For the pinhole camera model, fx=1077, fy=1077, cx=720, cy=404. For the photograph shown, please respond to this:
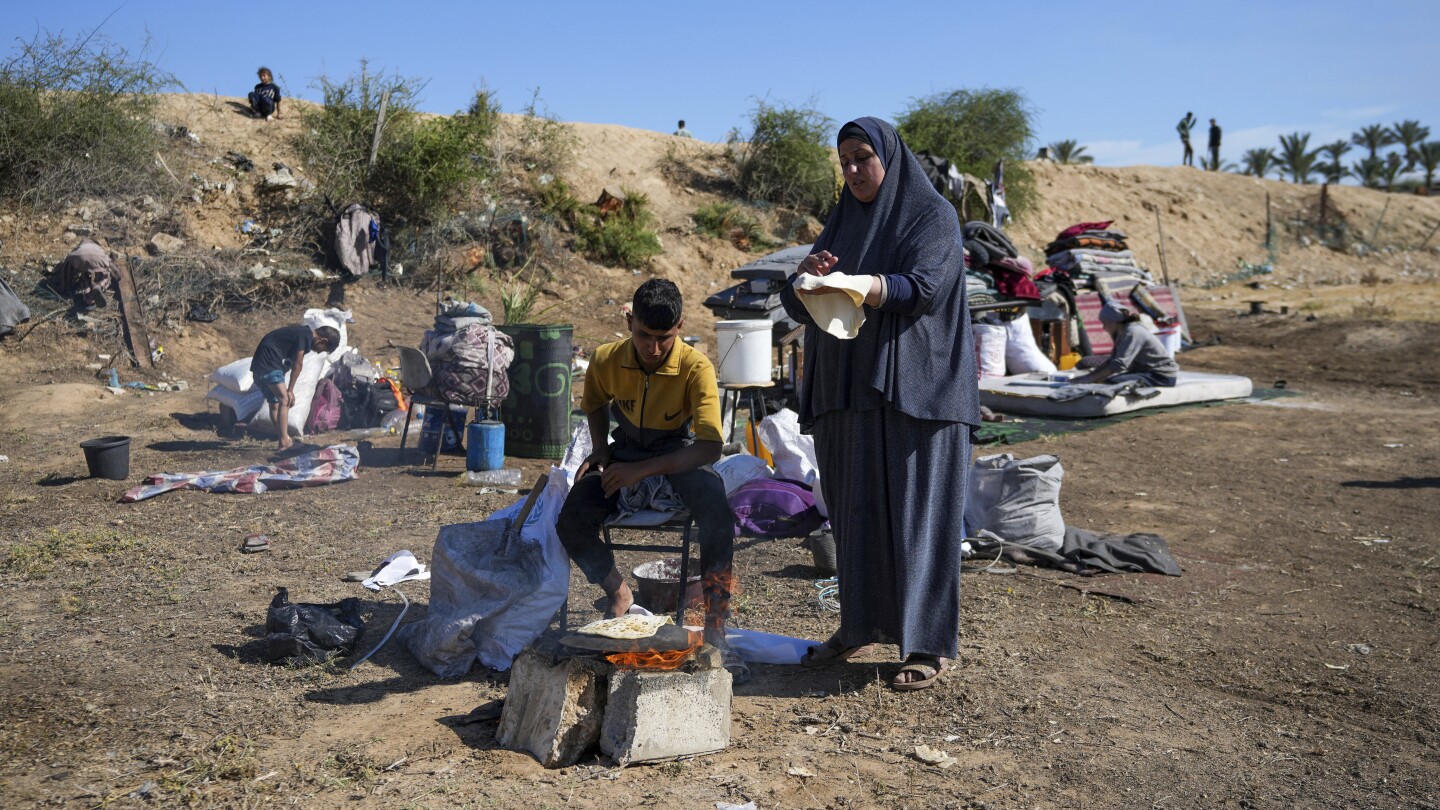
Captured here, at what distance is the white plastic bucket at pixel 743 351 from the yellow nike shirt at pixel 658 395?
3.38m

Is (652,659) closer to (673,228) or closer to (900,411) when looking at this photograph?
(900,411)

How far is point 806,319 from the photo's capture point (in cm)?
373

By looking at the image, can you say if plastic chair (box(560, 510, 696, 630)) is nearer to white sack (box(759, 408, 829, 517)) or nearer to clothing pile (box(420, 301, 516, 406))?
white sack (box(759, 408, 829, 517))

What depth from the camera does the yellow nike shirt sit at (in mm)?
3908

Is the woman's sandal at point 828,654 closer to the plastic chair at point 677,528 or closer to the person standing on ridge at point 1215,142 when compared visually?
the plastic chair at point 677,528

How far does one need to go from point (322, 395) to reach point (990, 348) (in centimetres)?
690

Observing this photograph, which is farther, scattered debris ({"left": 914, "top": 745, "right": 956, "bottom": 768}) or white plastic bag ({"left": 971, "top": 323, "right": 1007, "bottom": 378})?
white plastic bag ({"left": 971, "top": 323, "right": 1007, "bottom": 378})

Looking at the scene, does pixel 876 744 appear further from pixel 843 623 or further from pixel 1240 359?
pixel 1240 359

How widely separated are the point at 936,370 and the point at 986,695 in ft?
3.70

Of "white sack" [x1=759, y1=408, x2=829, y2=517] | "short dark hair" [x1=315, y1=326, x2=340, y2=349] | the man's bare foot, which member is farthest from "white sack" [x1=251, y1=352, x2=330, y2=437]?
the man's bare foot

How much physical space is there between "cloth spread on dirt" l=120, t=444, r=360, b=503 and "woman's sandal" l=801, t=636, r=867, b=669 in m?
4.45

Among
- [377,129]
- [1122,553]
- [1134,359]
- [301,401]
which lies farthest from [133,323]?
[1122,553]

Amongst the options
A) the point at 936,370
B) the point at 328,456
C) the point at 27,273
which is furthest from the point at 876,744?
the point at 27,273

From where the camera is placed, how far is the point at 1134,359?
10750mm
